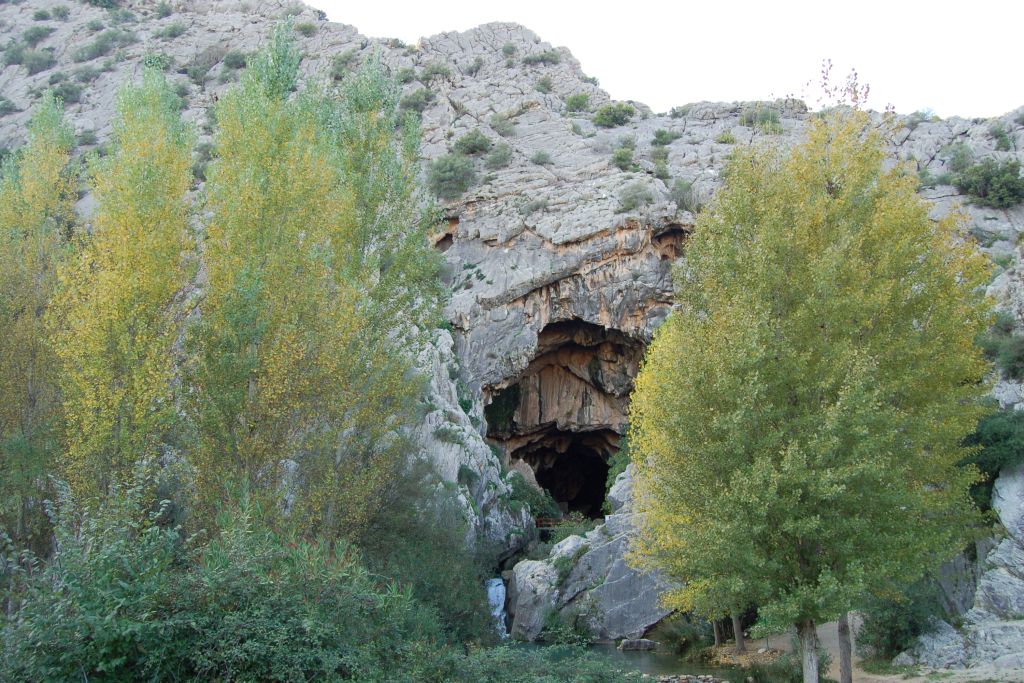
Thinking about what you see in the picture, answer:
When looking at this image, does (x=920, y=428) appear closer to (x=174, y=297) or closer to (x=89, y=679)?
(x=89, y=679)

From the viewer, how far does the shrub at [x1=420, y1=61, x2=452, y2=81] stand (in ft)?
160

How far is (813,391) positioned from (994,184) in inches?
1190

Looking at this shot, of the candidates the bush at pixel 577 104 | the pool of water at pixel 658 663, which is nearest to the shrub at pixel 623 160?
the bush at pixel 577 104

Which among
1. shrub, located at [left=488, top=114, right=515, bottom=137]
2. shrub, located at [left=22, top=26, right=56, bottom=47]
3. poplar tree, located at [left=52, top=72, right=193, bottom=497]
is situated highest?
shrub, located at [left=22, top=26, right=56, bottom=47]

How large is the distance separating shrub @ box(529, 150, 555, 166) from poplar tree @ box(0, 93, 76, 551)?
25.5 meters

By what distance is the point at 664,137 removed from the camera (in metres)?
43.4

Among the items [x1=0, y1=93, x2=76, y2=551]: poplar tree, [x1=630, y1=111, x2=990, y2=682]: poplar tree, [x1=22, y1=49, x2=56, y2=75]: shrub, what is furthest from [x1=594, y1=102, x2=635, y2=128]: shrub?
[x1=22, y1=49, x2=56, y2=75]: shrub

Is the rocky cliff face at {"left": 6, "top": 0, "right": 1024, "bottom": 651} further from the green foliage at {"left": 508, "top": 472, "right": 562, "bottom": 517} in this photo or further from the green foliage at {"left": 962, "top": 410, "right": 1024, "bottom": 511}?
the green foliage at {"left": 962, "top": 410, "right": 1024, "bottom": 511}

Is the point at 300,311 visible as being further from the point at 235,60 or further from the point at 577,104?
the point at 235,60

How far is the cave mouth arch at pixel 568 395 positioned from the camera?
116ft

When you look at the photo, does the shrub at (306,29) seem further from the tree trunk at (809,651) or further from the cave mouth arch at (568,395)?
the tree trunk at (809,651)

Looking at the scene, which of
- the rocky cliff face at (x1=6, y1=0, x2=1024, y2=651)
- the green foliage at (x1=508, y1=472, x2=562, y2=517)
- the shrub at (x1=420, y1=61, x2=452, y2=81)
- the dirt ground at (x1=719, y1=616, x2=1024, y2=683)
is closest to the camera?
the dirt ground at (x1=719, y1=616, x2=1024, y2=683)

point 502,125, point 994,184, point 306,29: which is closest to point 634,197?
point 502,125

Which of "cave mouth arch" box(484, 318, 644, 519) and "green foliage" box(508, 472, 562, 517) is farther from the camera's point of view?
"cave mouth arch" box(484, 318, 644, 519)
